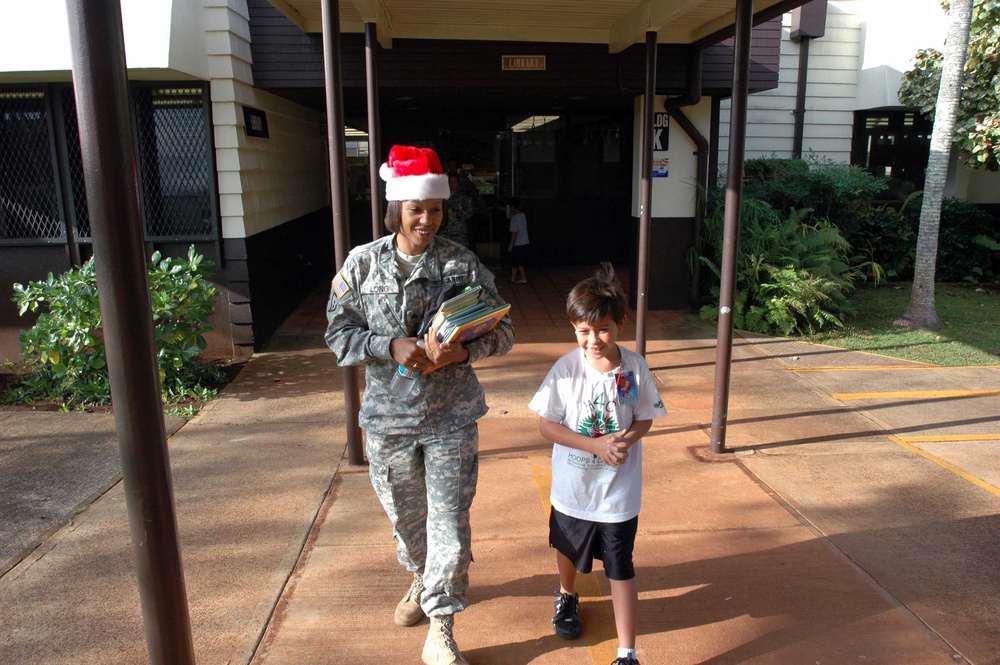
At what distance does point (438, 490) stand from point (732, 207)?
2.81 m

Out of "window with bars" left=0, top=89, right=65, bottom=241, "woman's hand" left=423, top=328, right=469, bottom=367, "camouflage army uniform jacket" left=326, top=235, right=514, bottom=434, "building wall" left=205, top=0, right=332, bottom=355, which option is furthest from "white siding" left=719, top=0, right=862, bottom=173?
"woman's hand" left=423, top=328, right=469, bottom=367

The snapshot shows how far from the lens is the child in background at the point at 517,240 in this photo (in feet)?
35.3

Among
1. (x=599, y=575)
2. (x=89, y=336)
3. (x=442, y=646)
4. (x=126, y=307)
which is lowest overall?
(x=599, y=575)

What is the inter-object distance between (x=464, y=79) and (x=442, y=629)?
6350 mm

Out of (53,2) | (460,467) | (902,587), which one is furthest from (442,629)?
(53,2)

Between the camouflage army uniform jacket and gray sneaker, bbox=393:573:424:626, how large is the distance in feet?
2.31

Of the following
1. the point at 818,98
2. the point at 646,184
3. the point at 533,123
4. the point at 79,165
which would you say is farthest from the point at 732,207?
A: the point at 818,98

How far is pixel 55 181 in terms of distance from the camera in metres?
6.95

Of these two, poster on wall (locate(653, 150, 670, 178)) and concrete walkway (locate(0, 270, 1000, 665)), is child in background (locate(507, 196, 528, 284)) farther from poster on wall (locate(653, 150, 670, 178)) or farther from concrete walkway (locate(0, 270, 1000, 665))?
concrete walkway (locate(0, 270, 1000, 665))

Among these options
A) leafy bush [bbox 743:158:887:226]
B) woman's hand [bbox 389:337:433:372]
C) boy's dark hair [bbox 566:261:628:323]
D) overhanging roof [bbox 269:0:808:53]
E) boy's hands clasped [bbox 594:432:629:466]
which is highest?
overhanging roof [bbox 269:0:808:53]

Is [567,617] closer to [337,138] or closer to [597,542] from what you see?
[597,542]

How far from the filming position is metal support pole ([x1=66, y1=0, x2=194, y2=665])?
5.74ft

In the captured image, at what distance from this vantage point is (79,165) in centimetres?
699

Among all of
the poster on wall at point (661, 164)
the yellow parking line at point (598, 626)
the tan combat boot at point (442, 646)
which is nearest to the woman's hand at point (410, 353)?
the tan combat boot at point (442, 646)
